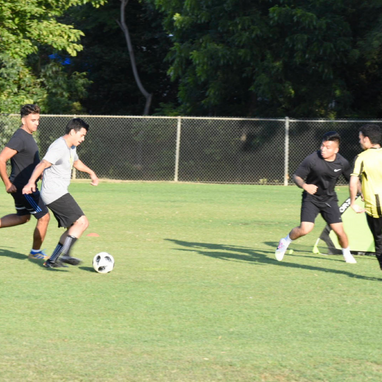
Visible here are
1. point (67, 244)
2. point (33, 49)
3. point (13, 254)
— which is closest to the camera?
point (67, 244)

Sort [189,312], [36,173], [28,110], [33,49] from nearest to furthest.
Answer: 1. [189,312]
2. [36,173]
3. [28,110]
4. [33,49]

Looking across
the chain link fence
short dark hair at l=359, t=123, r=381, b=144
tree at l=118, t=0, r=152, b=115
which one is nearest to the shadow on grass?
short dark hair at l=359, t=123, r=381, b=144

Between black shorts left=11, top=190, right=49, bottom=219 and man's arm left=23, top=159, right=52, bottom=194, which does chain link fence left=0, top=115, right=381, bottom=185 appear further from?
man's arm left=23, top=159, right=52, bottom=194

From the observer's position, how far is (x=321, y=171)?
8883 millimetres

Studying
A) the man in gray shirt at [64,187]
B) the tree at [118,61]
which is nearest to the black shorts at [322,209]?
the man in gray shirt at [64,187]

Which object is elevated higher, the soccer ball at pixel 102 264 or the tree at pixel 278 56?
the tree at pixel 278 56

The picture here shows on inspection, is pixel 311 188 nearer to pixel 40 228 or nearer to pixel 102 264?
pixel 102 264

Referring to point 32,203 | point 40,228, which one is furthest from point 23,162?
point 40,228

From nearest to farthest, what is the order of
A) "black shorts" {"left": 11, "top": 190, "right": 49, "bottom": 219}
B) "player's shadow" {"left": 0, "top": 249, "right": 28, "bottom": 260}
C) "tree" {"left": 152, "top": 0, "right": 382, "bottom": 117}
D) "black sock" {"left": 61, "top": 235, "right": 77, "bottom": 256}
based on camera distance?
"black sock" {"left": 61, "top": 235, "right": 77, "bottom": 256} < "black shorts" {"left": 11, "top": 190, "right": 49, "bottom": 219} < "player's shadow" {"left": 0, "top": 249, "right": 28, "bottom": 260} < "tree" {"left": 152, "top": 0, "right": 382, "bottom": 117}

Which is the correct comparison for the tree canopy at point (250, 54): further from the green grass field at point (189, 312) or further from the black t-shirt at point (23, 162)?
the black t-shirt at point (23, 162)

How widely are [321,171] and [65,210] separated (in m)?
3.16

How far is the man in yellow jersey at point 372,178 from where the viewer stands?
764cm

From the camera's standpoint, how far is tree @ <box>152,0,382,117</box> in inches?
908

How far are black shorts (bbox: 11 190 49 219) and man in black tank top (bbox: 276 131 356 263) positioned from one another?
300cm
